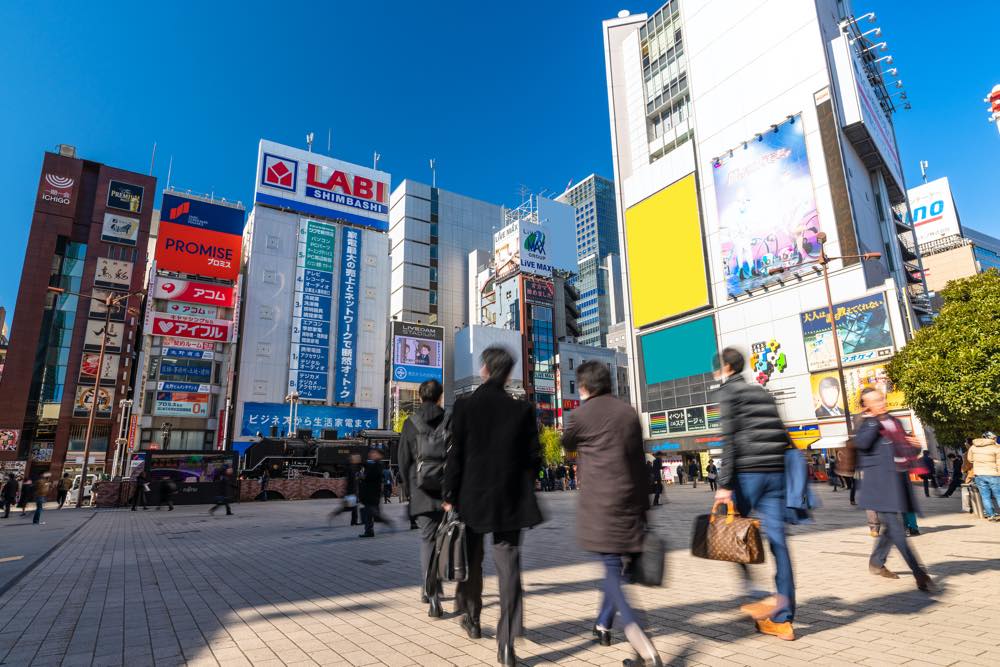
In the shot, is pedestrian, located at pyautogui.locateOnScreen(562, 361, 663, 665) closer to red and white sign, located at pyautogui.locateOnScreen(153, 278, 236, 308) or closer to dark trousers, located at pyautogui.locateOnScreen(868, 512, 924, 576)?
dark trousers, located at pyautogui.locateOnScreen(868, 512, 924, 576)

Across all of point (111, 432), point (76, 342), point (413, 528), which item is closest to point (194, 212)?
point (76, 342)

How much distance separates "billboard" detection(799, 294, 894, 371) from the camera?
1225 inches

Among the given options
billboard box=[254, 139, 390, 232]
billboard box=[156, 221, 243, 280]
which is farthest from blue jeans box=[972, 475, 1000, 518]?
billboard box=[254, 139, 390, 232]

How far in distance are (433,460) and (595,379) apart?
6.13 feet

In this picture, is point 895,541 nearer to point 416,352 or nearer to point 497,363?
point 497,363

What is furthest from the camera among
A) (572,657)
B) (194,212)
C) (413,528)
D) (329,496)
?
(194,212)

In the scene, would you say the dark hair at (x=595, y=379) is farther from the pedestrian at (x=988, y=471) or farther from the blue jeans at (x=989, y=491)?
the blue jeans at (x=989, y=491)

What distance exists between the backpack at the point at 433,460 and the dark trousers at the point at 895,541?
3.87 metres

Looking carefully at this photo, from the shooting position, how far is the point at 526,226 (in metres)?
77.3

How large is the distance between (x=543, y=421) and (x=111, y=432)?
47650 mm

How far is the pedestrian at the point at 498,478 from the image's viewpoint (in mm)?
3303

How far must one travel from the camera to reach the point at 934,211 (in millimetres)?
71875

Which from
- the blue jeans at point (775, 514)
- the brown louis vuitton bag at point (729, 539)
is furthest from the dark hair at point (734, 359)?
the brown louis vuitton bag at point (729, 539)

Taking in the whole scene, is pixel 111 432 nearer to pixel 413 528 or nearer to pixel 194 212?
pixel 194 212
